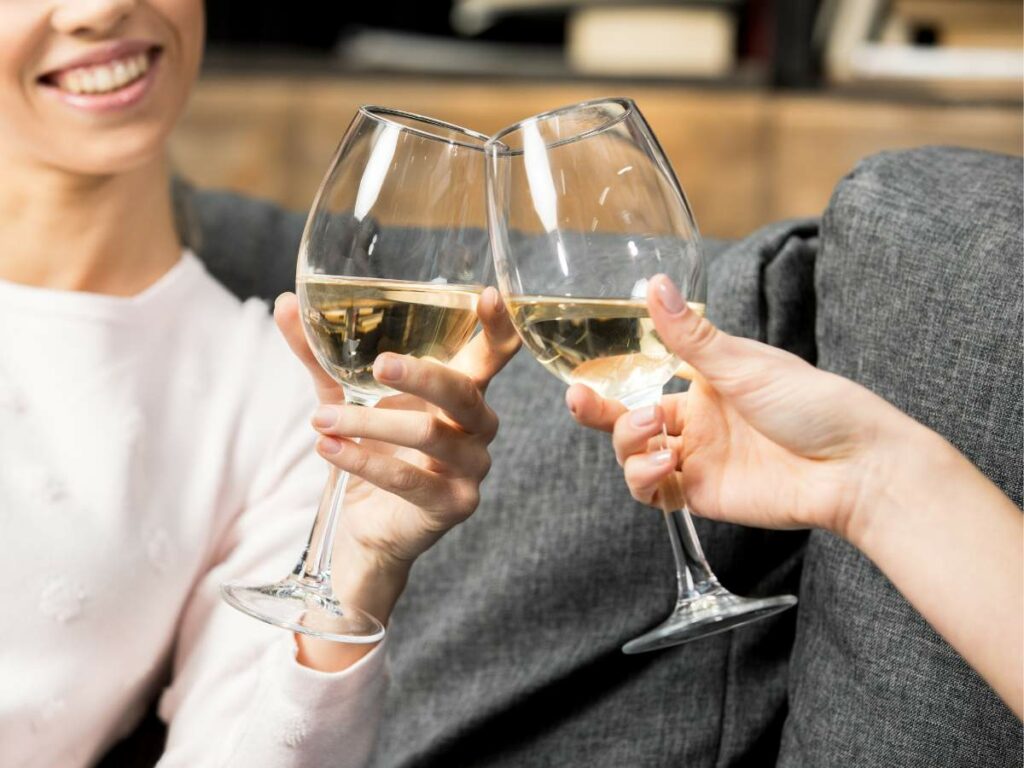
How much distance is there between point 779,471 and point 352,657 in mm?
468

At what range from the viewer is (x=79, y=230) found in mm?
1267

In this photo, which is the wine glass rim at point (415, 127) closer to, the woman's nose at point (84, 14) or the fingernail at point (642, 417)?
the fingernail at point (642, 417)

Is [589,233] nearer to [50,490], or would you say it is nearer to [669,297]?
[669,297]

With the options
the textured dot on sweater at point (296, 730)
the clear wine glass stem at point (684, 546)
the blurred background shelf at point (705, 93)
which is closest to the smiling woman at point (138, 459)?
the textured dot on sweater at point (296, 730)

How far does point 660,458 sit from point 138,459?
614 mm

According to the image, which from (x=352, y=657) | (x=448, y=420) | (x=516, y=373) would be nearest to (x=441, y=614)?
(x=352, y=657)

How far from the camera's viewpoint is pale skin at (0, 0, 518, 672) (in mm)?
873

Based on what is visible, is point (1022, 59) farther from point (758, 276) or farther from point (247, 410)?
point (247, 410)

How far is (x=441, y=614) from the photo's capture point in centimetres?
125

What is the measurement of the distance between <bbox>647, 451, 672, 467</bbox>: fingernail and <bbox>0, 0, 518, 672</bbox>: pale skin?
141 millimetres

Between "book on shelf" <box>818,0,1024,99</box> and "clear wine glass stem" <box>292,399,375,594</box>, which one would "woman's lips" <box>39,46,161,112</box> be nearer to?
"clear wine glass stem" <box>292,399,375,594</box>

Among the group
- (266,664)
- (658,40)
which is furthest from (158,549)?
(658,40)

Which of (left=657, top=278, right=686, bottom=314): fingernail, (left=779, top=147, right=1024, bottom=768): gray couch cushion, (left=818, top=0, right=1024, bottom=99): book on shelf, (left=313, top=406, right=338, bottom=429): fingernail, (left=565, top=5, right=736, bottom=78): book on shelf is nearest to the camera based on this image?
(left=657, top=278, right=686, bottom=314): fingernail

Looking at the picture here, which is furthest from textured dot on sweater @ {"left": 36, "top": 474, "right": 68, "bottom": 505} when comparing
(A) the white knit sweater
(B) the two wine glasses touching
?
(B) the two wine glasses touching
